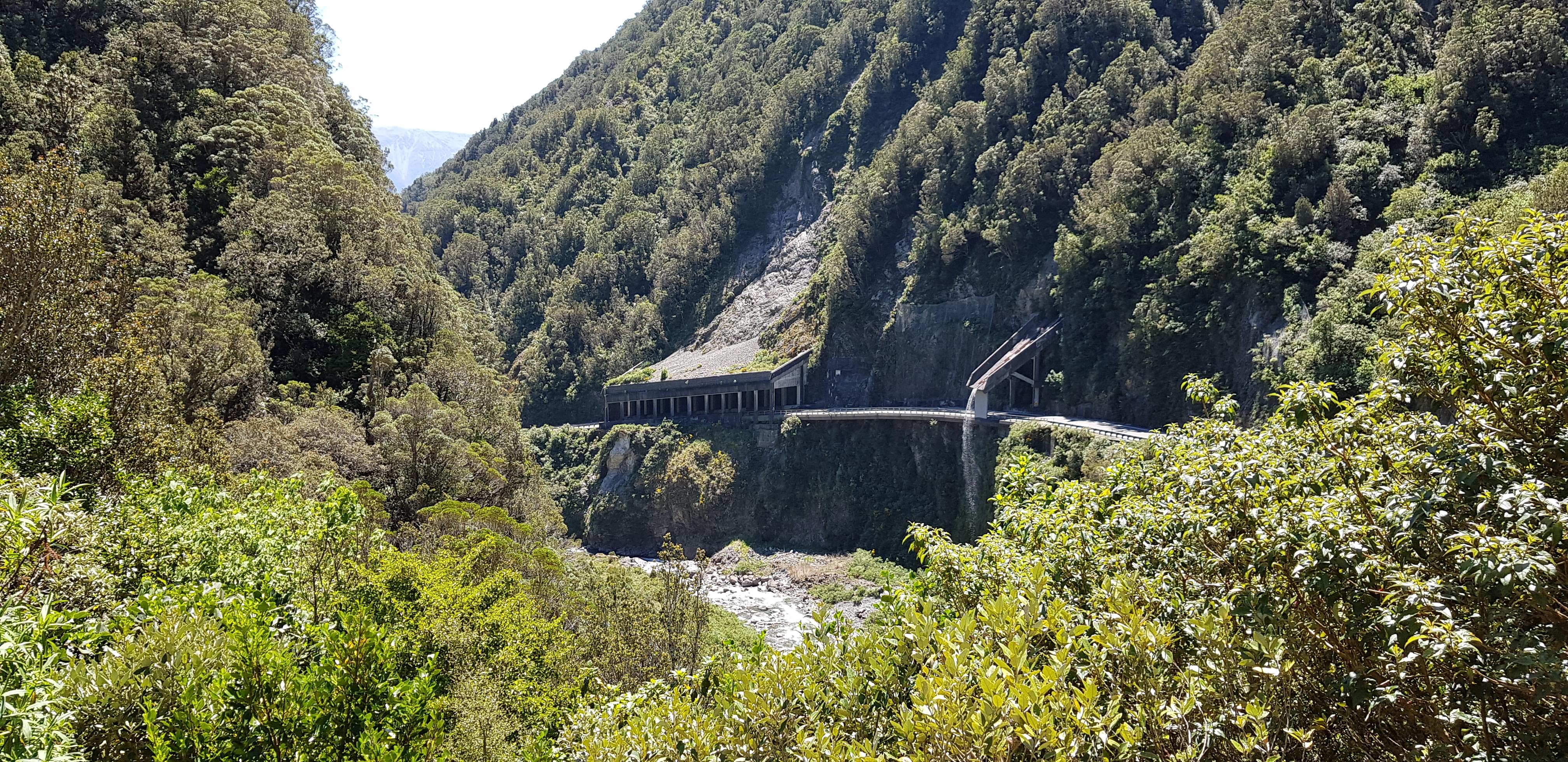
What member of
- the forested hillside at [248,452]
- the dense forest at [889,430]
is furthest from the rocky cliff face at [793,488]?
the forested hillside at [248,452]

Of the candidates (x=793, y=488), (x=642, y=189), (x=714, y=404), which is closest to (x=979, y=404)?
(x=793, y=488)

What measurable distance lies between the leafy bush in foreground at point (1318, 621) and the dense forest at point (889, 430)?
0.05 m

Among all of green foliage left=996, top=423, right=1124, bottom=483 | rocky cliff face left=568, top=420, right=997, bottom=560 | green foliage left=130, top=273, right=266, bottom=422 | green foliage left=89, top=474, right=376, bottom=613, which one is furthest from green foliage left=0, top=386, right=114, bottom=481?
rocky cliff face left=568, top=420, right=997, bottom=560

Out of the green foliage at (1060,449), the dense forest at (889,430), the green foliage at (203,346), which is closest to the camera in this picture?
the dense forest at (889,430)

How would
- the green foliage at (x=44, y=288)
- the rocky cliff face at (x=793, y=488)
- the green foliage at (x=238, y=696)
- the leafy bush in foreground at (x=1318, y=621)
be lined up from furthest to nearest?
the rocky cliff face at (x=793, y=488), the green foliage at (x=44, y=288), the green foliage at (x=238, y=696), the leafy bush in foreground at (x=1318, y=621)

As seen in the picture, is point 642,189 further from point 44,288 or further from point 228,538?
point 228,538

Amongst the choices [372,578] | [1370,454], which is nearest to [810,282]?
[372,578]

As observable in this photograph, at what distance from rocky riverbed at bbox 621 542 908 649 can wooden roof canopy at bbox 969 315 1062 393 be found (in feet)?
41.1

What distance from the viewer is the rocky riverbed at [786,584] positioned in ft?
134

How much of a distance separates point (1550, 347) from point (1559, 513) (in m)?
1.40

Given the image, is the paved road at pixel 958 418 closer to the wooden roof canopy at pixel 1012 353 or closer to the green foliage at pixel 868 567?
the wooden roof canopy at pixel 1012 353

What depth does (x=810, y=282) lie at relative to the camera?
71.0m

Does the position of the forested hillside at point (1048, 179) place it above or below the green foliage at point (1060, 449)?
above

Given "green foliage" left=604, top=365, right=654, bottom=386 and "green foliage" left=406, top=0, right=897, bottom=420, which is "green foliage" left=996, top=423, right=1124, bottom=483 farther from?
"green foliage" left=406, top=0, right=897, bottom=420
